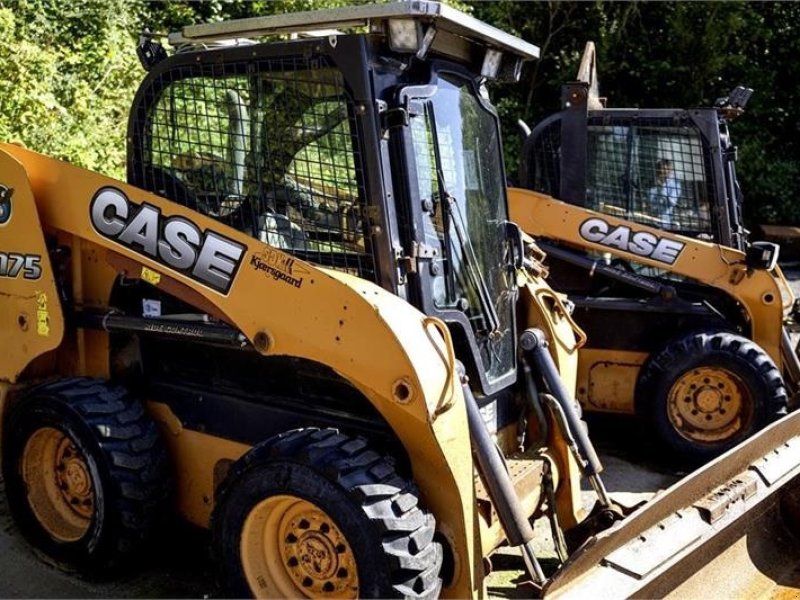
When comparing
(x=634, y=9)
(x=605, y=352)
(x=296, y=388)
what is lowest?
(x=605, y=352)

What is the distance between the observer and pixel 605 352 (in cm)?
601

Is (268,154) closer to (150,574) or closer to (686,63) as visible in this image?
(150,574)

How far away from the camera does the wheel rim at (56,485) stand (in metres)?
3.71

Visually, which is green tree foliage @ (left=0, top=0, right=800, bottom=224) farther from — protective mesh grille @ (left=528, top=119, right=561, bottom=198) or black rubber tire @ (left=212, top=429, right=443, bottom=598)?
black rubber tire @ (left=212, top=429, right=443, bottom=598)

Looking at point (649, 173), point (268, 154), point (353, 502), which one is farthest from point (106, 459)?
→ point (649, 173)

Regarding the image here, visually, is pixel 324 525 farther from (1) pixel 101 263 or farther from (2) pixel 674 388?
(2) pixel 674 388

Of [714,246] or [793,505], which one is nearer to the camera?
[793,505]

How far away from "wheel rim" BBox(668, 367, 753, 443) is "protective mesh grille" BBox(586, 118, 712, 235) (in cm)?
110

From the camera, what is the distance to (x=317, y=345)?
10.00 feet

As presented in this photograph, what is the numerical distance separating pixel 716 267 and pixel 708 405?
92 cm

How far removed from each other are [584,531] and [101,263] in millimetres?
2391

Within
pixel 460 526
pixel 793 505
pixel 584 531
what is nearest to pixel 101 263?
pixel 460 526

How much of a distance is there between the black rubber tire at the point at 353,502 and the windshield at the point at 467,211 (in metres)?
0.74

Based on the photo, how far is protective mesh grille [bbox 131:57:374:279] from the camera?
3.21 meters
